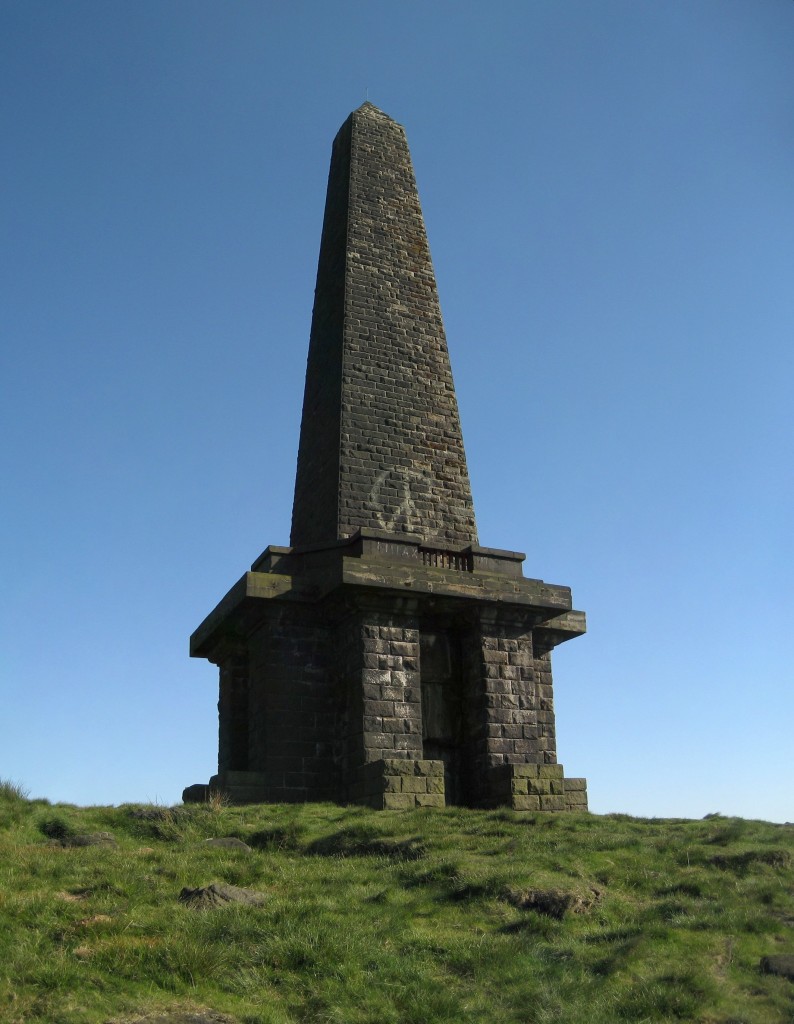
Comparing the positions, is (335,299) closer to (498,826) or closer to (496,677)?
(496,677)

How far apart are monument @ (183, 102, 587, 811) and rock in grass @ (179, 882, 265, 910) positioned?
527 cm

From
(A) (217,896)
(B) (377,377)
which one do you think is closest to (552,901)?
(A) (217,896)

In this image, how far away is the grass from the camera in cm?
677

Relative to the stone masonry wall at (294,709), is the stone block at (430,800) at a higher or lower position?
lower

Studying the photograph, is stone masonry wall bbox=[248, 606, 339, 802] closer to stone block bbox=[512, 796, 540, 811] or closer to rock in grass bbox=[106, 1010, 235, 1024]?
stone block bbox=[512, 796, 540, 811]

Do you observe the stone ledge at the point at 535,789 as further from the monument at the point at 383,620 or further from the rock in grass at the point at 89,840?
the rock in grass at the point at 89,840

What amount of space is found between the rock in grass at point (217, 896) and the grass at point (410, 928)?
0.16 m

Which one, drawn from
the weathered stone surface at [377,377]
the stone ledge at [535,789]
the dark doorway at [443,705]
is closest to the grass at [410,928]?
the stone ledge at [535,789]

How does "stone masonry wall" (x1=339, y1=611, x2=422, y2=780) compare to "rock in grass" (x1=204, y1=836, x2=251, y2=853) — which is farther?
"stone masonry wall" (x1=339, y1=611, x2=422, y2=780)

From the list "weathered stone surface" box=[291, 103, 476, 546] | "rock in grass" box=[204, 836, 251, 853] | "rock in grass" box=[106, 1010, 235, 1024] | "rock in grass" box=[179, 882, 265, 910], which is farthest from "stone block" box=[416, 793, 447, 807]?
"rock in grass" box=[106, 1010, 235, 1024]

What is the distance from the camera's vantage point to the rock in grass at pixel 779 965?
730 centimetres

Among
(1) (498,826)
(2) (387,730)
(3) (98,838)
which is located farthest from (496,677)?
(3) (98,838)

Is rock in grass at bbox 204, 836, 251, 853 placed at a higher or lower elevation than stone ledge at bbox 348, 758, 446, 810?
lower

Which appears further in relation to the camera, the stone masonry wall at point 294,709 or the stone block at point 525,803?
the stone masonry wall at point 294,709
